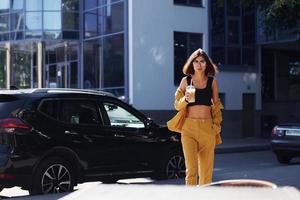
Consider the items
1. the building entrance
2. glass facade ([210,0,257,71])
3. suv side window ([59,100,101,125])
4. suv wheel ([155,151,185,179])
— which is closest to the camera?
suv side window ([59,100,101,125])

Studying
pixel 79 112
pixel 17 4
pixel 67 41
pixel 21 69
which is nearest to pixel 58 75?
pixel 67 41

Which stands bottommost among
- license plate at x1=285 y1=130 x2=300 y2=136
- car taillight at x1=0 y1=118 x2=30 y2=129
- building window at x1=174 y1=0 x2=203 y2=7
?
license plate at x1=285 y1=130 x2=300 y2=136

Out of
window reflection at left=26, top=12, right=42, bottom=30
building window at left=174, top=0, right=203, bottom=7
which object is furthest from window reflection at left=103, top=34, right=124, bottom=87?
window reflection at left=26, top=12, right=42, bottom=30

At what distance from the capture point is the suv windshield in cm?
869

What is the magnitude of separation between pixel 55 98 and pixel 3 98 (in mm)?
788

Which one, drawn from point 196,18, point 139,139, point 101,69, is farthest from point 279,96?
A: point 139,139

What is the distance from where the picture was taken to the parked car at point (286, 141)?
15414 mm

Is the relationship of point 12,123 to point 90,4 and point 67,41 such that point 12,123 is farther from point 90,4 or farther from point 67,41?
point 67,41

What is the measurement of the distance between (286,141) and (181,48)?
1081 centimetres

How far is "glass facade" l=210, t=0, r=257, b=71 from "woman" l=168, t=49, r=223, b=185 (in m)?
19.5

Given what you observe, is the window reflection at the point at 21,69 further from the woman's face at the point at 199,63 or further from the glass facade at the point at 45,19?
the woman's face at the point at 199,63

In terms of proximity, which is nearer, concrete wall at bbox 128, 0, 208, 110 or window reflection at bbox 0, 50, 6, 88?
concrete wall at bbox 128, 0, 208, 110

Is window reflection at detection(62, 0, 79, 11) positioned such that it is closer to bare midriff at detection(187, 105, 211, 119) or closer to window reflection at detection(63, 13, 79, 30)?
window reflection at detection(63, 13, 79, 30)

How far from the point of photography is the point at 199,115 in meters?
7.01
